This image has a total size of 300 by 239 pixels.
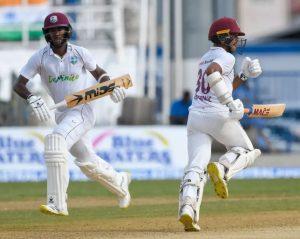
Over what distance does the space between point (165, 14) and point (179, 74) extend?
1.45 meters

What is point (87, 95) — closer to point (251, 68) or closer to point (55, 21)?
point (55, 21)

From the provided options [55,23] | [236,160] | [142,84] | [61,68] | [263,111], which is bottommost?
[142,84]

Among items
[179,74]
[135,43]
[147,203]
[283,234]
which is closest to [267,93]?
[179,74]

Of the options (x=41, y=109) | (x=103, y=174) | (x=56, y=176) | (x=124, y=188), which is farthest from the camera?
(x=124, y=188)

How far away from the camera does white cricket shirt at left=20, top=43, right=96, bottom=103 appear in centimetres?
1070

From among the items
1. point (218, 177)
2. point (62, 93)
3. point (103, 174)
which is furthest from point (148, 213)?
point (218, 177)

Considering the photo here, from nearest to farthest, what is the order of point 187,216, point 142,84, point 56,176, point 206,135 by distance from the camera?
point 187,216
point 206,135
point 56,176
point 142,84

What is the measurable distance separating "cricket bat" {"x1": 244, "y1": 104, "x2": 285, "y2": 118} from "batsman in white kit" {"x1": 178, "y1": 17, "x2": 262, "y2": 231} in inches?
11.9

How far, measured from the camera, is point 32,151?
19938 mm

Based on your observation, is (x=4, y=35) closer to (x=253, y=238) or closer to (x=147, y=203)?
(x=147, y=203)

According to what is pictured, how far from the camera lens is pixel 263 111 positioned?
10516 mm

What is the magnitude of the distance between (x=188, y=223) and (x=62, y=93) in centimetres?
195

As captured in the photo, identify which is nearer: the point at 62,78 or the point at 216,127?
the point at 216,127

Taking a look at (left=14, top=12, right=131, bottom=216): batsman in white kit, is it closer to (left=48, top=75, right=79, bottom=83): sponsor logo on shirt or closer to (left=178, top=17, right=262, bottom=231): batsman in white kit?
(left=48, top=75, right=79, bottom=83): sponsor logo on shirt
